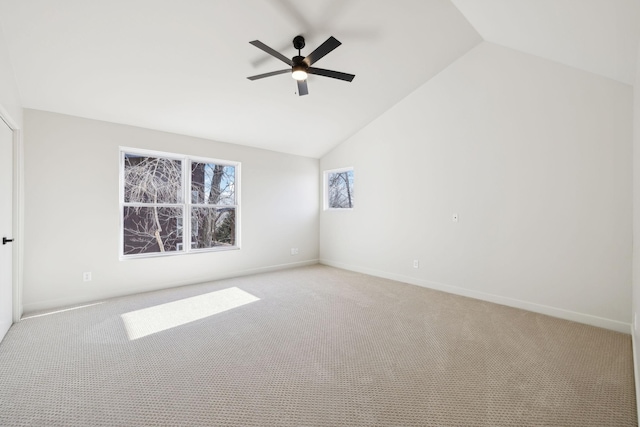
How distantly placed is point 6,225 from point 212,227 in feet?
7.91

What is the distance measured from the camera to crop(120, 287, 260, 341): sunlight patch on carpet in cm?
282

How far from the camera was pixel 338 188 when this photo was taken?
578 centimetres

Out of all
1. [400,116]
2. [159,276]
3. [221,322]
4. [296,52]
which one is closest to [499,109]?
[400,116]

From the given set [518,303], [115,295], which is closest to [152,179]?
[115,295]

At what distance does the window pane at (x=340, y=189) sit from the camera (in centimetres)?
549

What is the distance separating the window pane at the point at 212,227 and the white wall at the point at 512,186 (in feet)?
8.26

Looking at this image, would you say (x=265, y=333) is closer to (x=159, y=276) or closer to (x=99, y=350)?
(x=99, y=350)

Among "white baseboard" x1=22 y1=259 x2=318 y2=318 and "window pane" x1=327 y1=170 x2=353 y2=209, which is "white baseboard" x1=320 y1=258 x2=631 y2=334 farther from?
"white baseboard" x1=22 y1=259 x2=318 y2=318

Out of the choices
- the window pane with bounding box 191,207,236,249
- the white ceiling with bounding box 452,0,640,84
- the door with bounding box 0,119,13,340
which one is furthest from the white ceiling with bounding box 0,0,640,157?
the window pane with bounding box 191,207,236,249

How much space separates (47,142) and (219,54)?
7.51ft

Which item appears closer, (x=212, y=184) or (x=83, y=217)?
(x=83, y=217)

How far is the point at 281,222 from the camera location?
216 inches

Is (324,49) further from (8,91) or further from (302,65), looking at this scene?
(8,91)

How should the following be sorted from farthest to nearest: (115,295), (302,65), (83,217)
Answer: (115,295), (83,217), (302,65)
